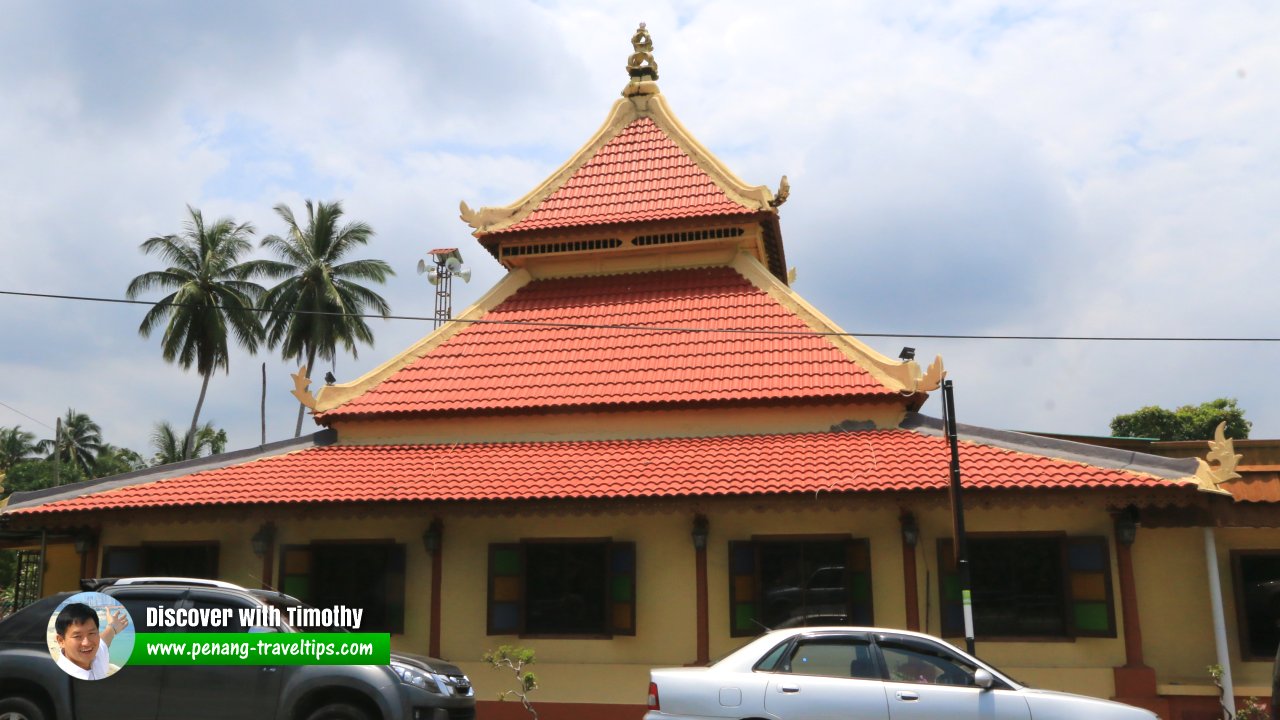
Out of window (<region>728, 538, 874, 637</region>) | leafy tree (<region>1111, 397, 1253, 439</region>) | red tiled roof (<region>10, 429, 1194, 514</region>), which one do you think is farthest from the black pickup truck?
leafy tree (<region>1111, 397, 1253, 439</region>)

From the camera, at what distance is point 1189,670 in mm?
11773

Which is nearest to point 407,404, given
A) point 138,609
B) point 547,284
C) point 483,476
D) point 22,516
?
point 483,476

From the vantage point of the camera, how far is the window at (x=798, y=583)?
12.6 meters

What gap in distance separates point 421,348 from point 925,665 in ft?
35.1

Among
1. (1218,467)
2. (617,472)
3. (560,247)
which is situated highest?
(560,247)

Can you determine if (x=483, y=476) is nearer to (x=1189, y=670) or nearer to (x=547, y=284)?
(x=547, y=284)

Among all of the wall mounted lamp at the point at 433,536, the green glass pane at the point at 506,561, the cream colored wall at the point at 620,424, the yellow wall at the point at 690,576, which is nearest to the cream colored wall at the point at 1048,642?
the yellow wall at the point at 690,576

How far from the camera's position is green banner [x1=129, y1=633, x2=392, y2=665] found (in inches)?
331

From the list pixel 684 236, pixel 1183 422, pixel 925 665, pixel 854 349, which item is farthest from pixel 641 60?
pixel 1183 422

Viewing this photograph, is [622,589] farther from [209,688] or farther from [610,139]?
[610,139]

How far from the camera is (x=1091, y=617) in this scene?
39.1ft

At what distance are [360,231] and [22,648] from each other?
37.4 metres

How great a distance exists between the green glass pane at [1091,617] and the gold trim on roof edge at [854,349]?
343 centimetres

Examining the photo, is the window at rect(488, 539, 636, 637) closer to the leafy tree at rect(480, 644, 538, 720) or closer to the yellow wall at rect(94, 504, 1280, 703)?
the yellow wall at rect(94, 504, 1280, 703)
